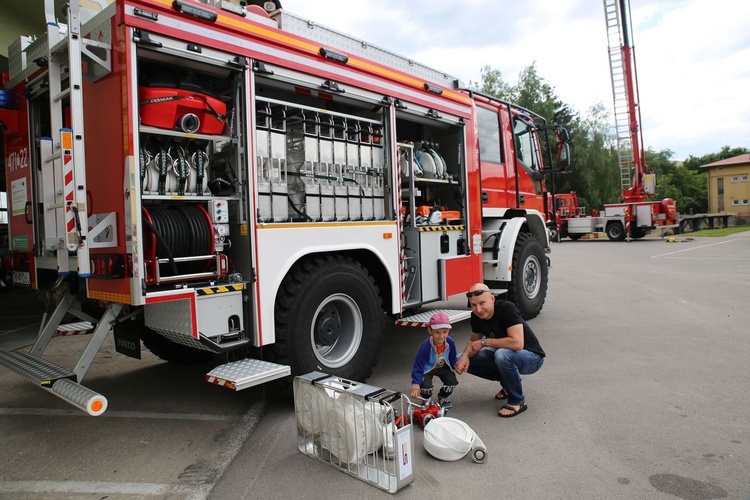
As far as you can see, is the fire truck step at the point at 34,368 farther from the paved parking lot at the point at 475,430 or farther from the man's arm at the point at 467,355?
the man's arm at the point at 467,355

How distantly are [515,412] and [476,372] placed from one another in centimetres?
47

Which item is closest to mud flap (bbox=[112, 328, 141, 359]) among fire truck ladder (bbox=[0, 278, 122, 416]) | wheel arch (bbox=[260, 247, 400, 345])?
fire truck ladder (bbox=[0, 278, 122, 416])

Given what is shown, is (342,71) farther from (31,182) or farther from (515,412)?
(515,412)

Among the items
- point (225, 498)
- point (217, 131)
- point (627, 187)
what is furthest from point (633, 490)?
point (627, 187)

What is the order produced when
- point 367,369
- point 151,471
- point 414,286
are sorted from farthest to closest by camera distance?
point 414,286
point 367,369
point 151,471

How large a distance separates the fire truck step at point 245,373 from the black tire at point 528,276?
4355 mm

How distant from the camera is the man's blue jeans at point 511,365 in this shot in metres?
4.25

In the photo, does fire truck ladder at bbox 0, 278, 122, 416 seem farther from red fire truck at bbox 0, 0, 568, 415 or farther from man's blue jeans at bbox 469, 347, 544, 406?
man's blue jeans at bbox 469, 347, 544, 406

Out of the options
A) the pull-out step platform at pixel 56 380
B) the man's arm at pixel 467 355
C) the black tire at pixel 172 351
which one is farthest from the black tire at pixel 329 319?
the black tire at pixel 172 351

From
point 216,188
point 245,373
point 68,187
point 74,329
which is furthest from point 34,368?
point 216,188

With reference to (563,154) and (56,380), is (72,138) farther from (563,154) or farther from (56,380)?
(563,154)

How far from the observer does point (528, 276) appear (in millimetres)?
8062

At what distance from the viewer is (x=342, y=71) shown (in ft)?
15.9

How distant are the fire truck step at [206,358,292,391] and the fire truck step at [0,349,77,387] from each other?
0.93 m
